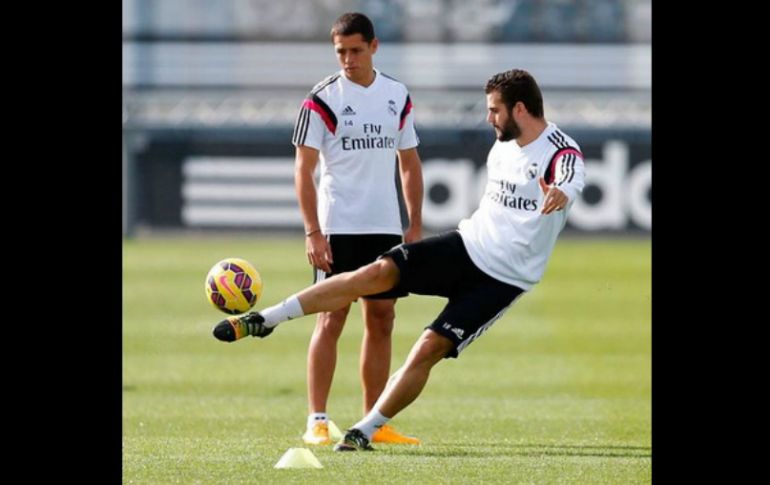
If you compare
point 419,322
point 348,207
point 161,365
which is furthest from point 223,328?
point 419,322

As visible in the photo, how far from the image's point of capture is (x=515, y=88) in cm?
770

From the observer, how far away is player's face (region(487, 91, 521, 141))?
773cm

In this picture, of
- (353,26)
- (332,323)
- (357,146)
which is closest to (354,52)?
(353,26)

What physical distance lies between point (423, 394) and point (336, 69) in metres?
27.1

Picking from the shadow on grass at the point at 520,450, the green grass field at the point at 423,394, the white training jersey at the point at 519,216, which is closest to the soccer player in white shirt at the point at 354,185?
the shadow on grass at the point at 520,450

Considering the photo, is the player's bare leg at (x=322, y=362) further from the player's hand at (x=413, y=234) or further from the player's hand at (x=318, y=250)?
the player's hand at (x=413, y=234)

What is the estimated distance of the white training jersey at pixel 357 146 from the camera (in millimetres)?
8344

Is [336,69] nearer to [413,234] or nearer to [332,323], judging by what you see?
[413,234]

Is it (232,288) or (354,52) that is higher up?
(354,52)

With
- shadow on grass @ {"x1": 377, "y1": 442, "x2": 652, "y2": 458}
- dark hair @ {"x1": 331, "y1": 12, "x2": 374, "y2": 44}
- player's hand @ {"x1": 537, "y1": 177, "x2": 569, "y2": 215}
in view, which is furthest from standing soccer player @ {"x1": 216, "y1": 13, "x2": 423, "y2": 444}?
player's hand @ {"x1": 537, "y1": 177, "x2": 569, "y2": 215}

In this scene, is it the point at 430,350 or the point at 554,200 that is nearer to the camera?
the point at 554,200

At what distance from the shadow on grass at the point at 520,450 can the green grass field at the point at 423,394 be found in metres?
0.01
